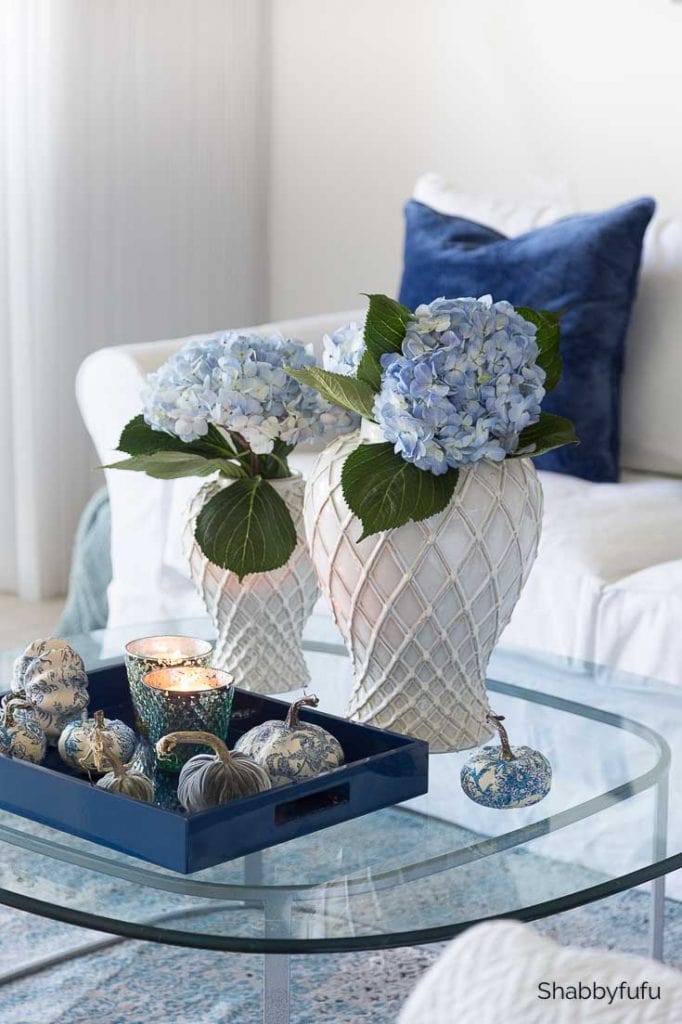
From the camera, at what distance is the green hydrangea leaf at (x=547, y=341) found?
122 centimetres

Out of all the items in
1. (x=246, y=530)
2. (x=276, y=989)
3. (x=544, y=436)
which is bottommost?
(x=276, y=989)

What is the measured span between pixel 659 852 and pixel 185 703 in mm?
391

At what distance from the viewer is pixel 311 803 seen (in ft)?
3.52

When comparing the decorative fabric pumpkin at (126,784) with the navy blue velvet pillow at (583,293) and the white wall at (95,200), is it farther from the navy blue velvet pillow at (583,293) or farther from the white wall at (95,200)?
the white wall at (95,200)

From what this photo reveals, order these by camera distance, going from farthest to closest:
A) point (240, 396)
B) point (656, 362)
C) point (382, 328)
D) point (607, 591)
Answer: point (656, 362), point (607, 591), point (240, 396), point (382, 328)

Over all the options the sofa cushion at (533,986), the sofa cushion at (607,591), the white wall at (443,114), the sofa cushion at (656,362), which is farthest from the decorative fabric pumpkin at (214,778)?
the white wall at (443,114)

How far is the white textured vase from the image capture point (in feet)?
4.50

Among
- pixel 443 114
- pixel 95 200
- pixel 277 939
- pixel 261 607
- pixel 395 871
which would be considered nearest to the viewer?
pixel 277 939

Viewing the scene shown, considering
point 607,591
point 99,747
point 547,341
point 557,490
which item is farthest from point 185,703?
point 557,490

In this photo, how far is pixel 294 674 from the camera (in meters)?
1.41

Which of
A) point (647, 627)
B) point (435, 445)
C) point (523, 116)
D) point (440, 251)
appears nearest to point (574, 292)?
point (440, 251)

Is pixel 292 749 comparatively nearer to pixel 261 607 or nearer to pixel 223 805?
pixel 223 805
